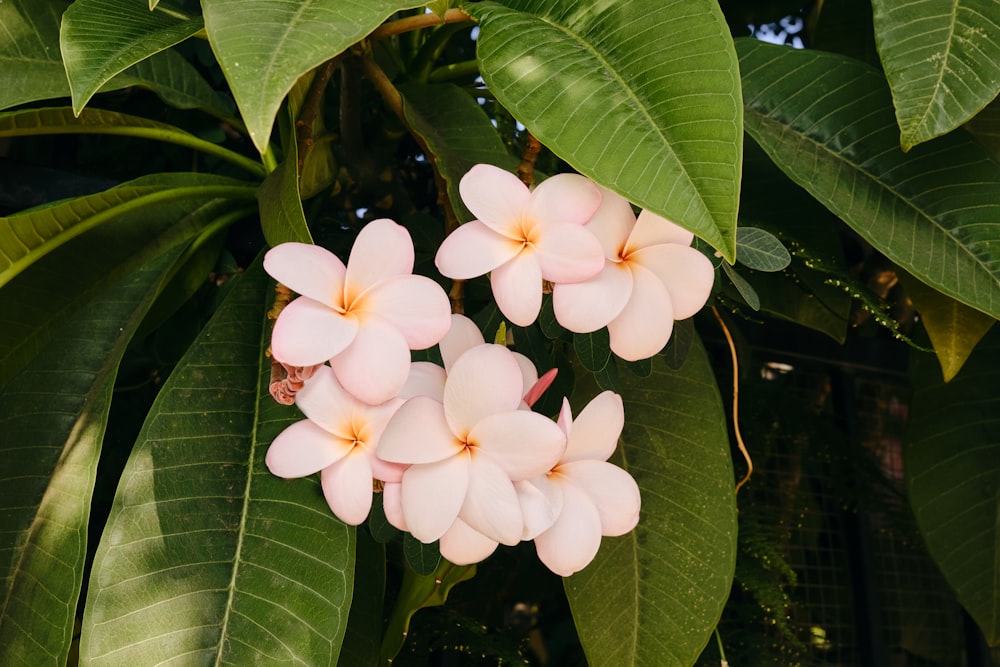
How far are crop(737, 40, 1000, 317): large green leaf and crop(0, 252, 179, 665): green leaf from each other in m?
0.50

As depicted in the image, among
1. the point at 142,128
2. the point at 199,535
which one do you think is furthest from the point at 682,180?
the point at 142,128

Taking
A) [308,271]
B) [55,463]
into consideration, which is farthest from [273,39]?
[55,463]

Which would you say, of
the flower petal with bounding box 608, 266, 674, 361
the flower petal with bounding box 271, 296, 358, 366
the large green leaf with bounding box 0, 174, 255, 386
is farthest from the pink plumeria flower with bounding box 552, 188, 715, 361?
the large green leaf with bounding box 0, 174, 255, 386

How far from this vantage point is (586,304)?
1.60ft

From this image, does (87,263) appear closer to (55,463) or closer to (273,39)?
(55,463)

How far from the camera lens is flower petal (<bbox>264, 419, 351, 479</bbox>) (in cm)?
51

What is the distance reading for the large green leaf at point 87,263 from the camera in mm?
719

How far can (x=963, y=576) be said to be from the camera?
2.71ft

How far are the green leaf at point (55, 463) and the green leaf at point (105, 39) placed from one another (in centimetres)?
21

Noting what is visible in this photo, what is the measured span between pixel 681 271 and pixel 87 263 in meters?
0.50

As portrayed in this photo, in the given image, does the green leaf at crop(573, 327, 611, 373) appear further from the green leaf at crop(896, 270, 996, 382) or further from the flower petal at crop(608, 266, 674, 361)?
the green leaf at crop(896, 270, 996, 382)

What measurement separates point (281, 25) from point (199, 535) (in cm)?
30

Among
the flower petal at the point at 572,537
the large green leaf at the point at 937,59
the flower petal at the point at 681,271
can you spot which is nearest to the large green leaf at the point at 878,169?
the large green leaf at the point at 937,59

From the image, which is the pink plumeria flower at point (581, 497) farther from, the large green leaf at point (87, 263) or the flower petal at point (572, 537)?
the large green leaf at point (87, 263)
